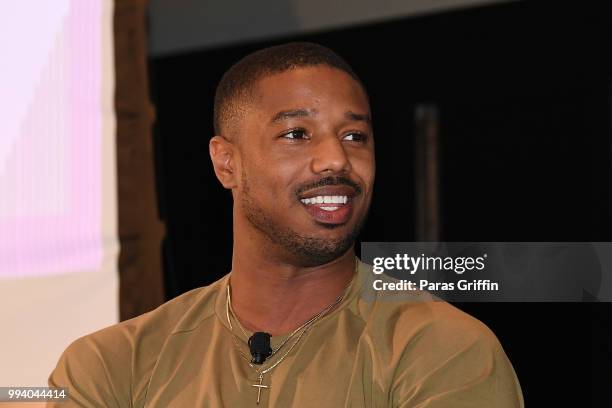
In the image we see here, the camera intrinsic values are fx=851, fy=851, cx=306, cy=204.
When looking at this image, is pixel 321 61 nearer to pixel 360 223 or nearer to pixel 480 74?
pixel 360 223

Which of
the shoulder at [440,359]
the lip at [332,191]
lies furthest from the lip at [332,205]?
the shoulder at [440,359]

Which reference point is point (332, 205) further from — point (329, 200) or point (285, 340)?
point (285, 340)

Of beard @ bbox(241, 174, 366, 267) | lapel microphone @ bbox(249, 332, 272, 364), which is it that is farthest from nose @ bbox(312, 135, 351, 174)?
lapel microphone @ bbox(249, 332, 272, 364)

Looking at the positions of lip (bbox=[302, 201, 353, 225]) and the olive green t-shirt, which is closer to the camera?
the olive green t-shirt

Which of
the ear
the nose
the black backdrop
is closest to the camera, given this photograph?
the nose

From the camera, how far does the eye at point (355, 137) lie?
6.49 ft

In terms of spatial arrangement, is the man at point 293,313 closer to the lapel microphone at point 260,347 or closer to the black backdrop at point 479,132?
the lapel microphone at point 260,347

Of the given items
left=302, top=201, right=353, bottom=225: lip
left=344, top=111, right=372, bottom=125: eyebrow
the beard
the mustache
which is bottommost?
the beard

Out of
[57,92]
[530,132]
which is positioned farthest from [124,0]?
[530,132]

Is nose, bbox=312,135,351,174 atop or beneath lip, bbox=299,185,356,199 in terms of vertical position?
atop

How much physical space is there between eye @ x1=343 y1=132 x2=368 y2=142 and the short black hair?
0.47ft

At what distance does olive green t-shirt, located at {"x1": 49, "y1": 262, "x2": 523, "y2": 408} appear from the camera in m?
1.79

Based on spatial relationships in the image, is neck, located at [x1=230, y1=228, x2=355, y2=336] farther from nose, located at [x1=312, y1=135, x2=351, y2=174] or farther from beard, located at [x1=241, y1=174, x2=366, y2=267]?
nose, located at [x1=312, y1=135, x2=351, y2=174]

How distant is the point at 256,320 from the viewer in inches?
82.6
